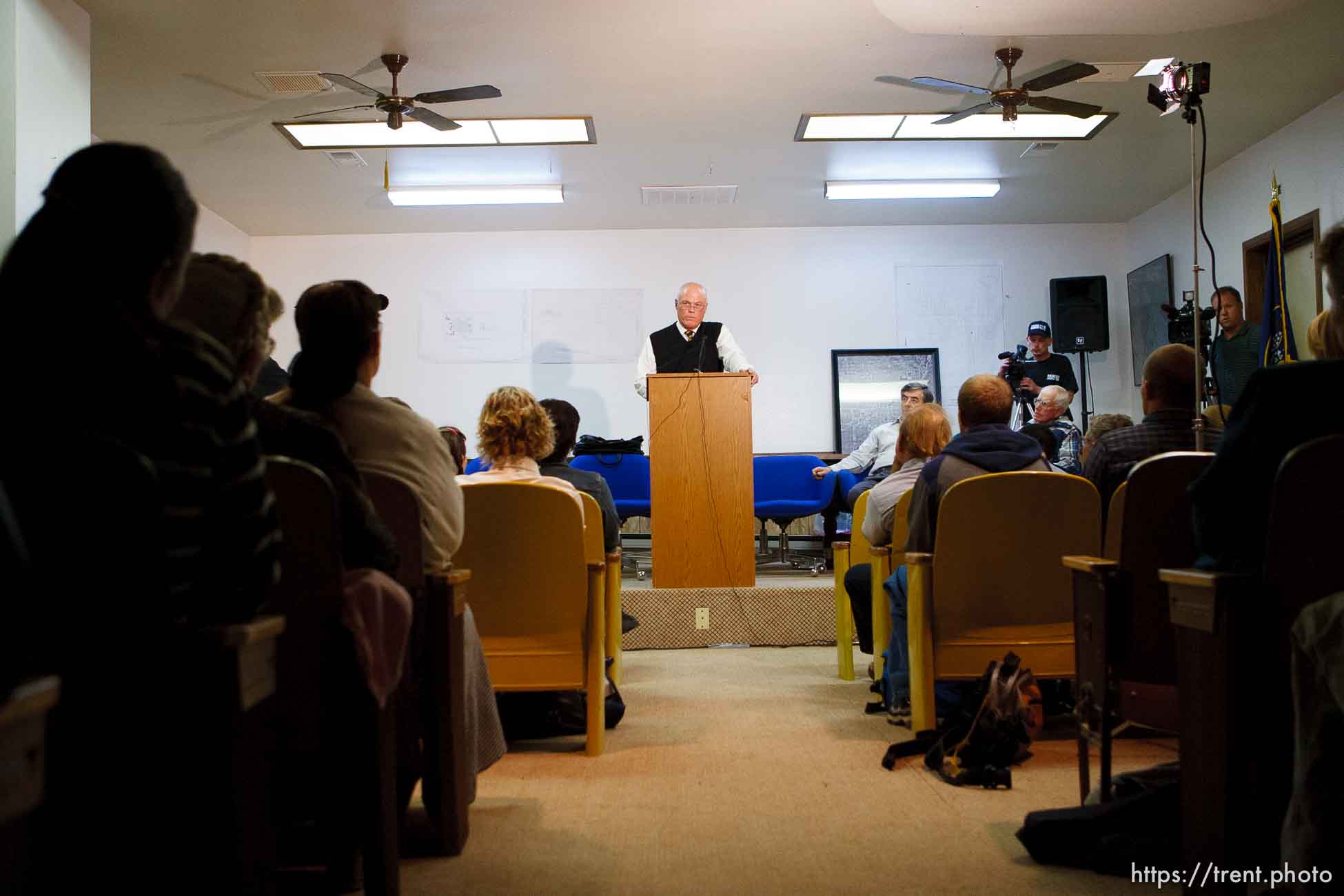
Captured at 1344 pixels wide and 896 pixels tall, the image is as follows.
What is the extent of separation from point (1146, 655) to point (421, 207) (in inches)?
280

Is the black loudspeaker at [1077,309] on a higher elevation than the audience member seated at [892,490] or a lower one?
higher

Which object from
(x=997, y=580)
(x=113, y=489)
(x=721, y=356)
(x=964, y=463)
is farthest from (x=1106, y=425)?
(x=113, y=489)

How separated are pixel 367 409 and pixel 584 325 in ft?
23.1

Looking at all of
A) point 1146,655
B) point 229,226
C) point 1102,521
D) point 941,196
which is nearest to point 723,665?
point 1102,521

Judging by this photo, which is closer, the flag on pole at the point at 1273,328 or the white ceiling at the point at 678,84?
the white ceiling at the point at 678,84

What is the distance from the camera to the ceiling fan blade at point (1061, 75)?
16.5 ft

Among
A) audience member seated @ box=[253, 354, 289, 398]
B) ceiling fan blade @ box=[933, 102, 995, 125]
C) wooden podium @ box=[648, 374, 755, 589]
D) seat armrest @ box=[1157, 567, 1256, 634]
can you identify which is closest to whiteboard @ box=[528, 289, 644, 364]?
ceiling fan blade @ box=[933, 102, 995, 125]

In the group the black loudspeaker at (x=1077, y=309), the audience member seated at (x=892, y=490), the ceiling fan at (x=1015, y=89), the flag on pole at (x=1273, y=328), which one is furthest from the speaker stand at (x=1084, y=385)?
the audience member seated at (x=892, y=490)

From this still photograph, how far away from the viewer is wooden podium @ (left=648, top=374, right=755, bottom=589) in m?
5.06

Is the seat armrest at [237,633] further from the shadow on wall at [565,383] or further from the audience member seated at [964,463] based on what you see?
the shadow on wall at [565,383]

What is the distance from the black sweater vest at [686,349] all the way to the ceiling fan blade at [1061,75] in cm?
220

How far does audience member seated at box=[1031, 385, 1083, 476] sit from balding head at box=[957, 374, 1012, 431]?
2432 millimetres

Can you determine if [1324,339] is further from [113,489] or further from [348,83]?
[348,83]

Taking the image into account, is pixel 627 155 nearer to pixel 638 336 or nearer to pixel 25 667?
pixel 638 336
